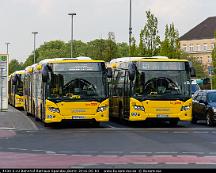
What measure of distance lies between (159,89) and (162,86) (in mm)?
182

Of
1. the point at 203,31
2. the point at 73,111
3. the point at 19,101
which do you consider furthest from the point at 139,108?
the point at 203,31

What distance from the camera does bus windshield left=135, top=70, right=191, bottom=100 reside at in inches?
1086

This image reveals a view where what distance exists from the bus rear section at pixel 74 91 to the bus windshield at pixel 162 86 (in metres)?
1.59

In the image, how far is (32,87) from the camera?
35.2 meters

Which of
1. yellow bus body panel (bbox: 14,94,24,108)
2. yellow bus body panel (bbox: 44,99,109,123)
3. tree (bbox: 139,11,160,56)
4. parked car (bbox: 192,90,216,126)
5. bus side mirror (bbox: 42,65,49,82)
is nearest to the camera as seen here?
bus side mirror (bbox: 42,65,49,82)

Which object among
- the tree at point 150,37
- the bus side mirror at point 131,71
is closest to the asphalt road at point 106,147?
the bus side mirror at point 131,71

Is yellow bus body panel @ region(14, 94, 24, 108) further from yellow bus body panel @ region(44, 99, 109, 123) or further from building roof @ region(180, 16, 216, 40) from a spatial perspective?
building roof @ region(180, 16, 216, 40)

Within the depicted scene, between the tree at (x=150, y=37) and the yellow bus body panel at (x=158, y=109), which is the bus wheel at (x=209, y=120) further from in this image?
the tree at (x=150, y=37)

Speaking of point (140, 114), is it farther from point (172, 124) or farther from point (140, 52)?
point (140, 52)

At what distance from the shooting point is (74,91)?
26.8 m

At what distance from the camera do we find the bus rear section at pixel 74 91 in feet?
87.8

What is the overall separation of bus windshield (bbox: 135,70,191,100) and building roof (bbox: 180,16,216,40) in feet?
457

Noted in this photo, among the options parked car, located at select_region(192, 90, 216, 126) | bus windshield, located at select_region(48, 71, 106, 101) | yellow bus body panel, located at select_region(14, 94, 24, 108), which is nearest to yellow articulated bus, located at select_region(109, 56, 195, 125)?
bus windshield, located at select_region(48, 71, 106, 101)

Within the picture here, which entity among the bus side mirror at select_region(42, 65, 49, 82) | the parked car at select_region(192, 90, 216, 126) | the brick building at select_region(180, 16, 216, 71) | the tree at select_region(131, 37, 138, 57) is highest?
the brick building at select_region(180, 16, 216, 71)
